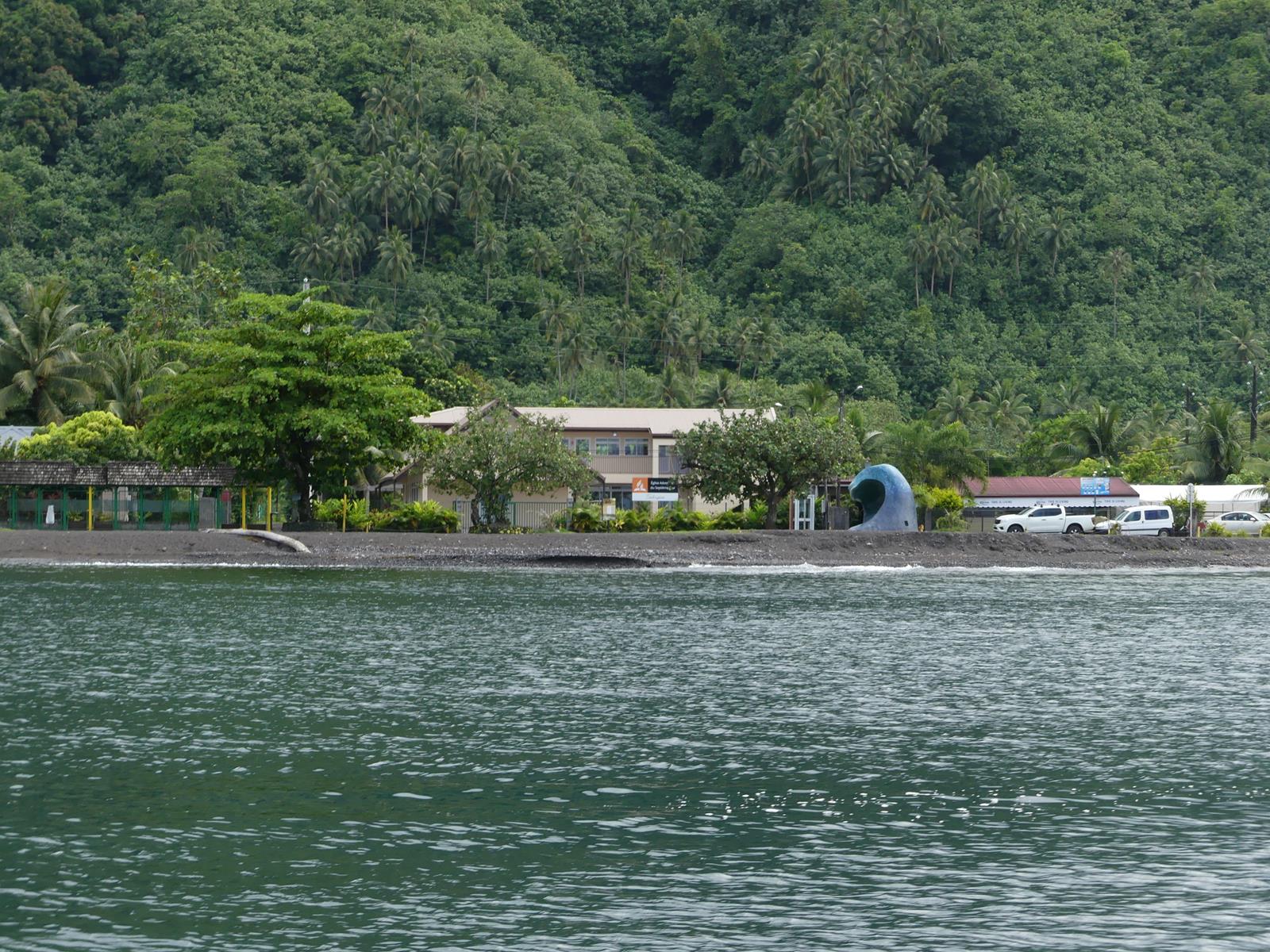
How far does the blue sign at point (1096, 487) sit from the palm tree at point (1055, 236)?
7504 centimetres

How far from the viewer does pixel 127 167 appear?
17525cm

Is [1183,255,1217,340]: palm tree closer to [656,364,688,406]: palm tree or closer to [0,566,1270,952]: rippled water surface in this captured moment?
[656,364,688,406]: palm tree

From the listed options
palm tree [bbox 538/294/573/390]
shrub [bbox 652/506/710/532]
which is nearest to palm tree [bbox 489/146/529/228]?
palm tree [bbox 538/294/573/390]

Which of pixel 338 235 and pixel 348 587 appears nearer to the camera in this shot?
pixel 348 587

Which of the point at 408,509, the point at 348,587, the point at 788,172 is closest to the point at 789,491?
the point at 408,509

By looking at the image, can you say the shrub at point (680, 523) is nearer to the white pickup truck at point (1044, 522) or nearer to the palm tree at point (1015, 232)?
the white pickup truck at point (1044, 522)

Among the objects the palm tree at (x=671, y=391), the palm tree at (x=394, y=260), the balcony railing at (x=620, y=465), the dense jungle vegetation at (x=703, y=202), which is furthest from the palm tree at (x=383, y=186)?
the balcony railing at (x=620, y=465)

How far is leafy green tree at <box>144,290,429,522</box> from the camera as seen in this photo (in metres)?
74.8

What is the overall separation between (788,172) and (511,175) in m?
33.3

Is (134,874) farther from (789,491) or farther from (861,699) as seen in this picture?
(789,491)

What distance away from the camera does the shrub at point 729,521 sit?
84.8m

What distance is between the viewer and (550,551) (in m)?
77.9

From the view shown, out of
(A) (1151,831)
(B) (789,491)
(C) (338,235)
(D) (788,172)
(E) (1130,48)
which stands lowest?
(A) (1151,831)

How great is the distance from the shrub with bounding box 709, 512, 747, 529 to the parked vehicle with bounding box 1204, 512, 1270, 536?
27611mm
